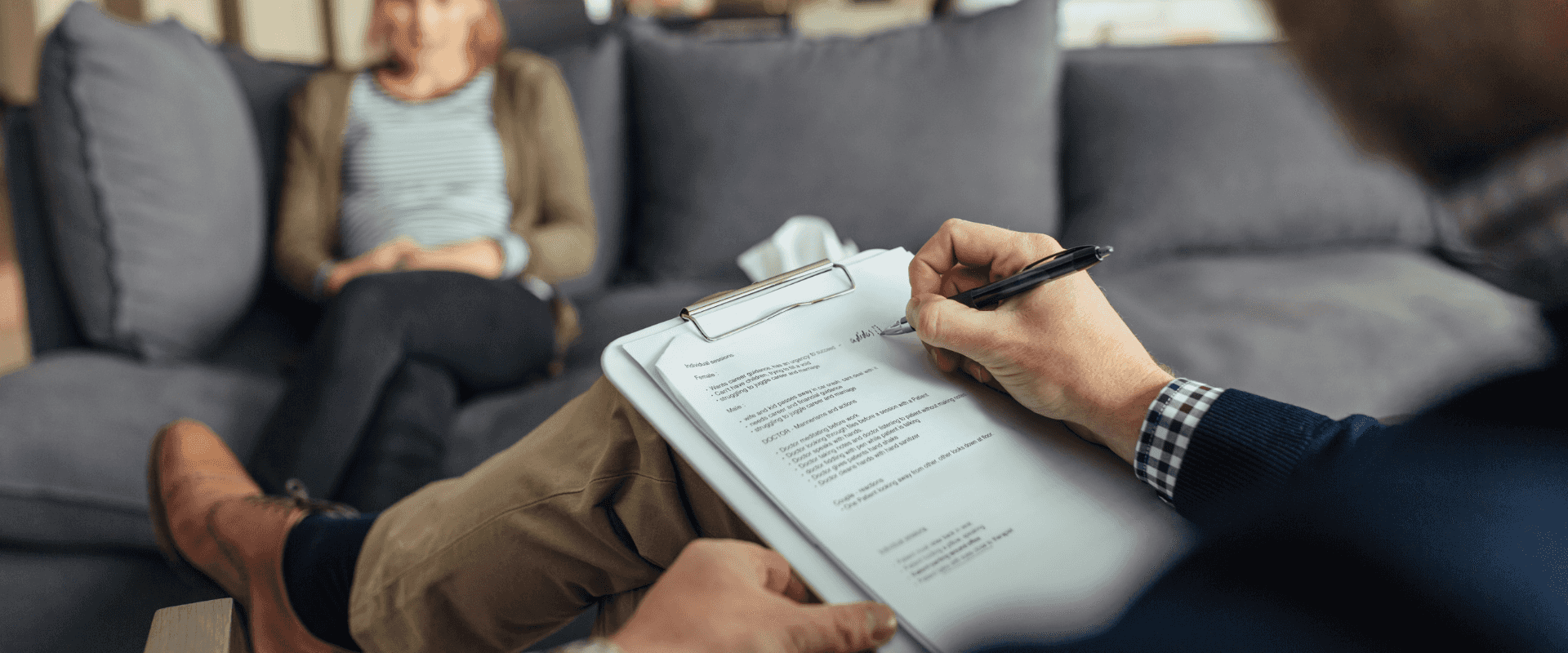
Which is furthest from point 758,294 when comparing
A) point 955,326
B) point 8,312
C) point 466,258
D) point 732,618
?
point 8,312

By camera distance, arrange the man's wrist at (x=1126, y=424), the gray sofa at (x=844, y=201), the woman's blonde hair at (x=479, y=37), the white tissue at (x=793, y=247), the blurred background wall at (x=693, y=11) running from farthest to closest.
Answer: the blurred background wall at (x=693, y=11) → the woman's blonde hair at (x=479, y=37) → the white tissue at (x=793, y=247) → the gray sofa at (x=844, y=201) → the man's wrist at (x=1126, y=424)

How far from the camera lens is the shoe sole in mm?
692

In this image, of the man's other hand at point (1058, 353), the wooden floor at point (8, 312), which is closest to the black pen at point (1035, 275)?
the man's other hand at point (1058, 353)

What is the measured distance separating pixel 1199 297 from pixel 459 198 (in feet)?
3.95

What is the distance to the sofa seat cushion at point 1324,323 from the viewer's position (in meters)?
0.87

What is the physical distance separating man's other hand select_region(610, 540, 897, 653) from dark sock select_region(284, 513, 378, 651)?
0.39m

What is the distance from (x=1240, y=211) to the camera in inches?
48.5

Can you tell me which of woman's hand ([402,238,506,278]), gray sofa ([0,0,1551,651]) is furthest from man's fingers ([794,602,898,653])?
woman's hand ([402,238,506,278])

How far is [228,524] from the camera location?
0.67 m

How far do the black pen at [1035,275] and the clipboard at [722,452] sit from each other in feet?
0.31

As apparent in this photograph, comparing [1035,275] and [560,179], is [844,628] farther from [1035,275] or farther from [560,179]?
[560,179]

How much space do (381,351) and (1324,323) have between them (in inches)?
49.3

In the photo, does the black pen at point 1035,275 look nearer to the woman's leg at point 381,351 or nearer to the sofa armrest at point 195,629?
the sofa armrest at point 195,629

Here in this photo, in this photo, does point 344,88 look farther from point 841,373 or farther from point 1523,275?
point 1523,275
